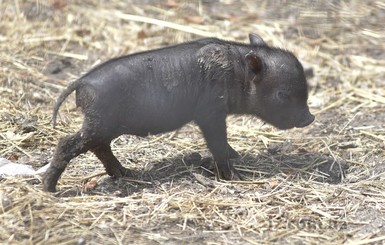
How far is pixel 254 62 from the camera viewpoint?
641 cm

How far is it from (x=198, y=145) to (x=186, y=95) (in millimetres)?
1146

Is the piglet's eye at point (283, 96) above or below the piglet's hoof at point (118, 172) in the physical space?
above

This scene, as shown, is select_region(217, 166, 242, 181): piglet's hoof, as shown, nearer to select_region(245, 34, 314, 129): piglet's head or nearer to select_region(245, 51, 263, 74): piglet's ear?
select_region(245, 34, 314, 129): piglet's head

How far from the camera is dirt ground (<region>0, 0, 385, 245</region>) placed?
5.47 meters

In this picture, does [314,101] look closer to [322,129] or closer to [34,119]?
[322,129]

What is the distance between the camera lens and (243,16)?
10891 mm

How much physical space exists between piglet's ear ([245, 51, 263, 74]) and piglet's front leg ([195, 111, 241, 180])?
507 millimetres

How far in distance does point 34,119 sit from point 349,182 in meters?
3.25

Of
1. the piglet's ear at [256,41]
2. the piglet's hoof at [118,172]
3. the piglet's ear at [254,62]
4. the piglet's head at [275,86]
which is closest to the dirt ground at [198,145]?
the piglet's hoof at [118,172]

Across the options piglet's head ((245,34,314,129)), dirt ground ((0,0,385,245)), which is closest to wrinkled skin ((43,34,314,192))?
piglet's head ((245,34,314,129))

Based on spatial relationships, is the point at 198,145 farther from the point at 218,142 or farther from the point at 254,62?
the point at 254,62

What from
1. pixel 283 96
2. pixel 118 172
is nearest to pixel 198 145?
pixel 283 96

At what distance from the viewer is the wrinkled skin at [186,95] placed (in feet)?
19.0

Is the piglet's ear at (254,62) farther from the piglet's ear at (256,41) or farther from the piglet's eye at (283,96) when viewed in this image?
the piglet's ear at (256,41)
